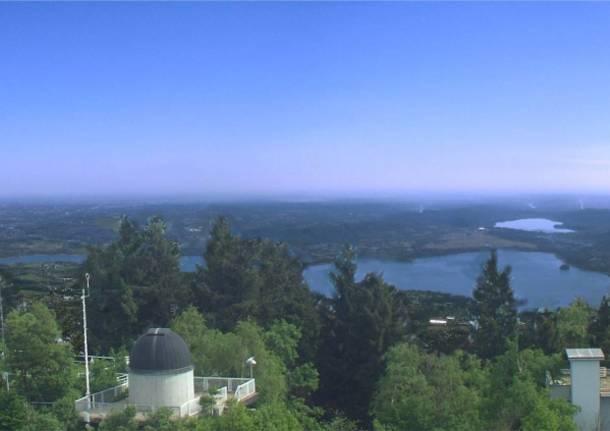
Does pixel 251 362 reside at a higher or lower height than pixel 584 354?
lower

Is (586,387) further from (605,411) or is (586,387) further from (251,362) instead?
(251,362)

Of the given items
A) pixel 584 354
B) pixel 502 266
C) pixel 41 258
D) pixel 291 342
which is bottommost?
pixel 502 266

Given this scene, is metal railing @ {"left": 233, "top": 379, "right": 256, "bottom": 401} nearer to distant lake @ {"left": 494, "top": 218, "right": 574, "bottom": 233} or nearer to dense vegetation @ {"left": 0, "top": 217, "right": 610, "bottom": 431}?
dense vegetation @ {"left": 0, "top": 217, "right": 610, "bottom": 431}

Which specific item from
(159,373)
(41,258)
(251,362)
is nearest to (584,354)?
(251,362)

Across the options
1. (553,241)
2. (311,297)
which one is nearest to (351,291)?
(311,297)

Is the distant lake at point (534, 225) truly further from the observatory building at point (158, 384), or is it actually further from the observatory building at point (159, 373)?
the observatory building at point (159, 373)

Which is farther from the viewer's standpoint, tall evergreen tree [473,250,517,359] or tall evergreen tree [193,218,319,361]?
tall evergreen tree [473,250,517,359]

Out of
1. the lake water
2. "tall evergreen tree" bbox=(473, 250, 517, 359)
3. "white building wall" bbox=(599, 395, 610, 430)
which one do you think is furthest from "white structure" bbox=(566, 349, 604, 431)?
the lake water
